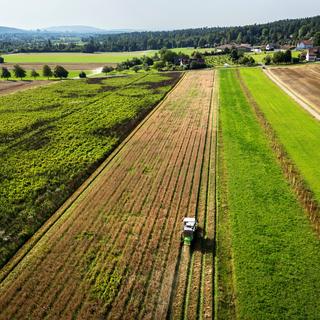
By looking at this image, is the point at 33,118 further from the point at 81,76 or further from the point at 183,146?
the point at 81,76

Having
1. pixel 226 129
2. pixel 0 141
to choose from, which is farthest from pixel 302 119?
pixel 0 141

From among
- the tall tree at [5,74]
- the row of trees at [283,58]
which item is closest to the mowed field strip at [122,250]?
the tall tree at [5,74]

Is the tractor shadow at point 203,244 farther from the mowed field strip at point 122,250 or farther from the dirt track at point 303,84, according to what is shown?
the dirt track at point 303,84

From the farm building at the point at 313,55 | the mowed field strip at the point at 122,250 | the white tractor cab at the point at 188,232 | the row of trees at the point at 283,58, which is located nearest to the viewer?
the mowed field strip at the point at 122,250

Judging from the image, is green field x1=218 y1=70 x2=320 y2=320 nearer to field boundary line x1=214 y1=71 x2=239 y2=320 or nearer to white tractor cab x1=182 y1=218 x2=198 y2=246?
field boundary line x1=214 y1=71 x2=239 y2=320

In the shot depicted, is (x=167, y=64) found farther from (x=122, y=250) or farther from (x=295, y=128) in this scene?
(x=122, y=250)
